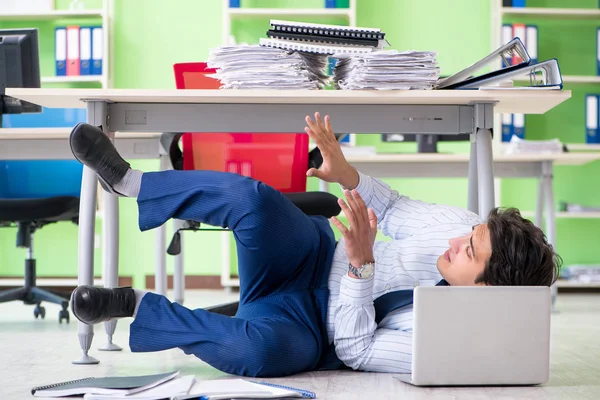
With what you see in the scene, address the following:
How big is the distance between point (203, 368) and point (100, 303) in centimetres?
36

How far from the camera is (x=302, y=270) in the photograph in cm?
190

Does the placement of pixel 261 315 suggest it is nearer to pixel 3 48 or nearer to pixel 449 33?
pixel 3 48

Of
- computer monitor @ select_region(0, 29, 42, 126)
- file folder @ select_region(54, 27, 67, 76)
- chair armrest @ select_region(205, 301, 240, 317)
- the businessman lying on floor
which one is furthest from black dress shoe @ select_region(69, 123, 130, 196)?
file folder @ select_region(54, 27, 67, 76)

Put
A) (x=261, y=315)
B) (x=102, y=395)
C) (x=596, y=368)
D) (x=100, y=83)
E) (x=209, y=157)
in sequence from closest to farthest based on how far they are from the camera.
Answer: (x=102, y=395) → (x=261, y=315) → (x=596, y=368) → (x=209, y=157) → (x=100, y=83)

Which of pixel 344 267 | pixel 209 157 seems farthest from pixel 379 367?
pixel 209 157

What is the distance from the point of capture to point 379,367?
182cm

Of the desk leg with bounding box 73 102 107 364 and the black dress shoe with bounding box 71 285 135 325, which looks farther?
the desk leg with bounding box 73 102 107 364

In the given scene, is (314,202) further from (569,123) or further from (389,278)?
(569,123)

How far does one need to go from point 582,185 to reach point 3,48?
3.58m

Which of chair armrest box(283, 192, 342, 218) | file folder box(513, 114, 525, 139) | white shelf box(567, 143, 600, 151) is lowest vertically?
chair armrest box(283, 192, 342, 218)

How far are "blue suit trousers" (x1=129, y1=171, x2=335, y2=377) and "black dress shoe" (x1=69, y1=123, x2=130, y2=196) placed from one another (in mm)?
74

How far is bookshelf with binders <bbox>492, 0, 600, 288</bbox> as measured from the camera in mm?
4992

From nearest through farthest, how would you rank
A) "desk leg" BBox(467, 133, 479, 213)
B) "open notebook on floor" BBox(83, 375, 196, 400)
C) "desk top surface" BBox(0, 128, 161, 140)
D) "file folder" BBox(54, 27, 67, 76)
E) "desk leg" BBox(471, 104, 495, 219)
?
"open notebook on floor" BBox(83, 375, 196, 400), "desk leg" BBox(471, 104, 495, 219), "desk leg" BBox(467, 133, 479, 213), "desk top surface" BBox(0, 128, 161, 140), "file folder" BBox(54, 27, 67, 76)

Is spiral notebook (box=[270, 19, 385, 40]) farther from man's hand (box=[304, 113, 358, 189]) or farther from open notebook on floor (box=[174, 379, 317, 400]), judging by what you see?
open notebook on floor (box=[174, 379, 317, 400])
